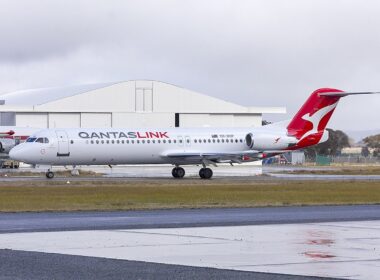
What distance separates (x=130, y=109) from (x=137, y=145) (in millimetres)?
18438

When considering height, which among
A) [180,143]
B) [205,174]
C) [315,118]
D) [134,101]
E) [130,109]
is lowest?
[205,174]

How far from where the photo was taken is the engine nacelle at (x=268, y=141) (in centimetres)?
5872

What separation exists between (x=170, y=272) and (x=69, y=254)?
9.73ft

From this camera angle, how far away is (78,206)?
30328 mm

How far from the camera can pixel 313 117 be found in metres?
60.4

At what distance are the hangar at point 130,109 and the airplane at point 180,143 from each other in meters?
15.8

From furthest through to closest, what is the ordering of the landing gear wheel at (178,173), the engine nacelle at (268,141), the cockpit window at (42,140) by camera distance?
the engine nacelle at (268,141) < the landing gear wheel at (178,173) < the cockpit window at (42,140)

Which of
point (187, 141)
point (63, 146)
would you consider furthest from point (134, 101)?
point (63, 146)

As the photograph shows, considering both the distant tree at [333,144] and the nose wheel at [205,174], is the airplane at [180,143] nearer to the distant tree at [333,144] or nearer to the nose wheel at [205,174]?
the nose wheel at [205,174]

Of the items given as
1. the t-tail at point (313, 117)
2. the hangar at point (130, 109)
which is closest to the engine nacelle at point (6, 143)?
the hangar at point (130, 109)

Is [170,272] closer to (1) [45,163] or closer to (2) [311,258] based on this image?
(2) [311,258]

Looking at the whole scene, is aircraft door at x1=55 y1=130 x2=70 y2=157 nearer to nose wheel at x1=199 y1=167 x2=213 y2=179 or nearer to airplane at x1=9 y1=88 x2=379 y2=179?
airplane at x1=9 y1=88 x2=379 y2=179

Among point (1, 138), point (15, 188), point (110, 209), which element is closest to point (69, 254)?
point (110, 209)

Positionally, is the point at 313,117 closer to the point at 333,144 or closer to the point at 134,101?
the point at 134,101
